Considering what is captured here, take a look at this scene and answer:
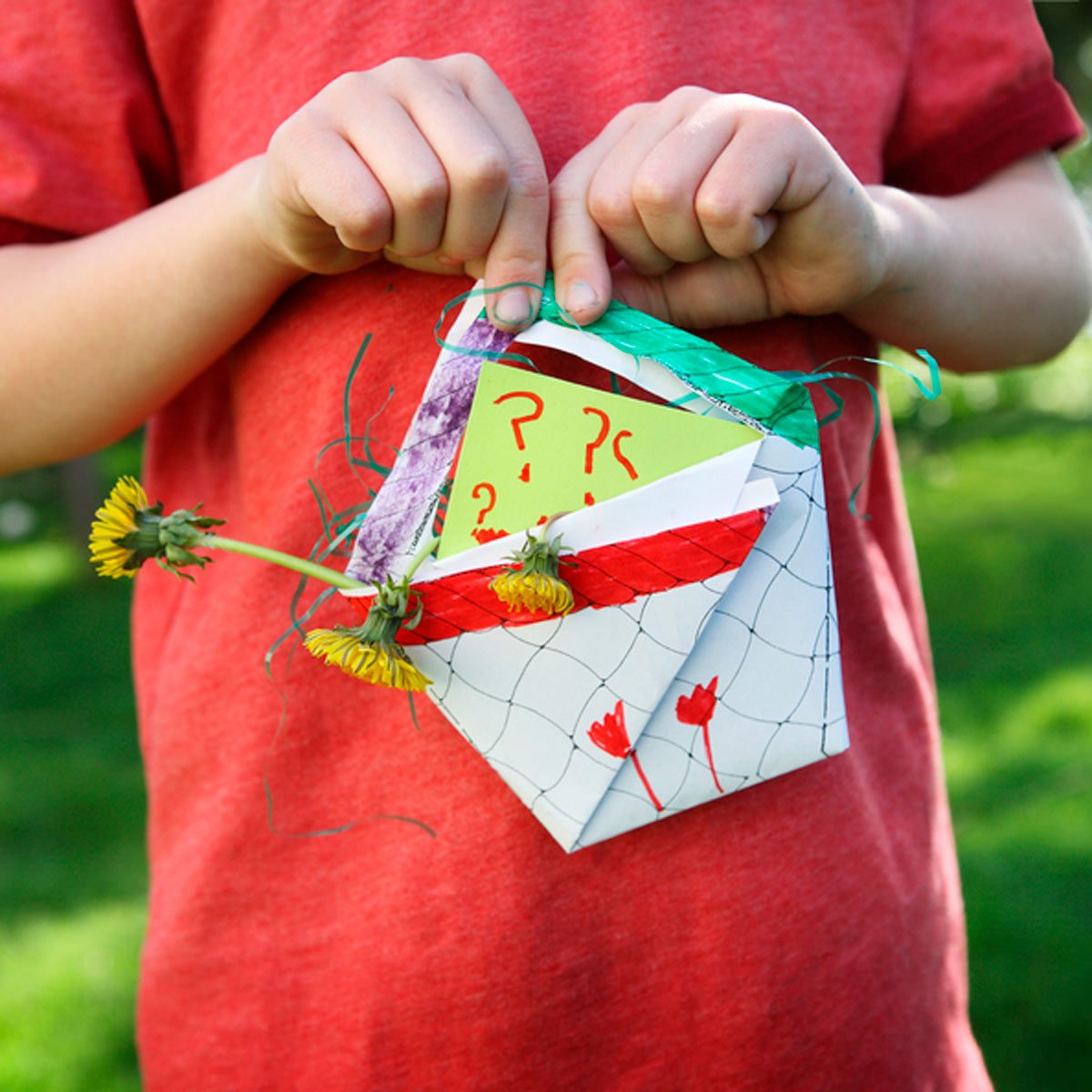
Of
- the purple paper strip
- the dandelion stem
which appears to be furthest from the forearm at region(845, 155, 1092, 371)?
the dandelion stem

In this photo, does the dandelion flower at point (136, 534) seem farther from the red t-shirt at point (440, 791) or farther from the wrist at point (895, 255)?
the wrist at point (895, 255)

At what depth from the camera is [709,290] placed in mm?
534

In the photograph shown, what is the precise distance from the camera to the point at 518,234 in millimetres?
→ 487

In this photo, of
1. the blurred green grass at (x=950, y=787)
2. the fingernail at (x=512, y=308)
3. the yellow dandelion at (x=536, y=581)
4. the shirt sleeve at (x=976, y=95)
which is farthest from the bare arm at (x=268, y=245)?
the blurred green grass at (x=950, y=787)

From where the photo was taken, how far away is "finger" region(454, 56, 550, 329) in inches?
19.1

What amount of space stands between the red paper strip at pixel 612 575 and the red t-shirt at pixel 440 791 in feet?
0.35

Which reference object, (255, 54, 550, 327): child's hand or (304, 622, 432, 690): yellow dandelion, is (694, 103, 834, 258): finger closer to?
(255, 54, 550, 327): child's hand

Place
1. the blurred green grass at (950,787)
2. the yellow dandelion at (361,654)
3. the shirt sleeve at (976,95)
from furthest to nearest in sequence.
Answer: the blurred green grass at (950,787), the shirt sleeve at (976,95), the yellow dandelion at (361,654)

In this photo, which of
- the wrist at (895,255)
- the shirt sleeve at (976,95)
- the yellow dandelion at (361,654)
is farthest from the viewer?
the shirt sleeve at (976,95)

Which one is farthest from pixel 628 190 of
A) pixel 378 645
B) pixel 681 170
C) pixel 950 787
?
pixel 950 787

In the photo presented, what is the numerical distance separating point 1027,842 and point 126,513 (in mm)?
1881

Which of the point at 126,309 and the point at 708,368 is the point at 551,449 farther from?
the point at 126,309

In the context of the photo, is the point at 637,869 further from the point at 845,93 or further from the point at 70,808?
the point at 70,808

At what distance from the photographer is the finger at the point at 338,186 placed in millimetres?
463
